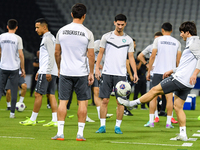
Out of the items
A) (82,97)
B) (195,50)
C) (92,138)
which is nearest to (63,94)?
(82,97)

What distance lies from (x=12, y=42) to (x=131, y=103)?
3562 millimetres

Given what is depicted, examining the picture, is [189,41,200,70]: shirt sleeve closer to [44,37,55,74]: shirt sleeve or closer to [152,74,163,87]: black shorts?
[152,74,163,87]: black shorts

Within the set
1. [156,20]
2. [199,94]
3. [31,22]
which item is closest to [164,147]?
[199,94]

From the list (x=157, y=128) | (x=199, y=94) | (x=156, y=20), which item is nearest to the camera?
(x=157, y=128)

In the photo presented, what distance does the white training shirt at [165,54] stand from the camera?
24.4ft

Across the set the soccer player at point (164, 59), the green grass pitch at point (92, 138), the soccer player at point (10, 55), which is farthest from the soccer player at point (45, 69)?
the soccer player at point (164, 59)

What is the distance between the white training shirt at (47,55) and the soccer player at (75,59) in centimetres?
138

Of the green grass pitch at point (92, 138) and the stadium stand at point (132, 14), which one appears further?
the stadium stand at point (132, 14)

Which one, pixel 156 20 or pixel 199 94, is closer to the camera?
pixel 199 94

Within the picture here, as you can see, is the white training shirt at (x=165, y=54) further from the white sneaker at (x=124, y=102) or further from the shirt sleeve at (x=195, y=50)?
the shirt sleeve at (x=195, y=50)

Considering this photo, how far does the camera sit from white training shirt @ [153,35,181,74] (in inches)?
293

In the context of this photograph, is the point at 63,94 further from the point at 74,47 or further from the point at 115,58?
the point at 115,58

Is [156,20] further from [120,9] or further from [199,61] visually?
[199,61]

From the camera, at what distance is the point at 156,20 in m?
25.8
